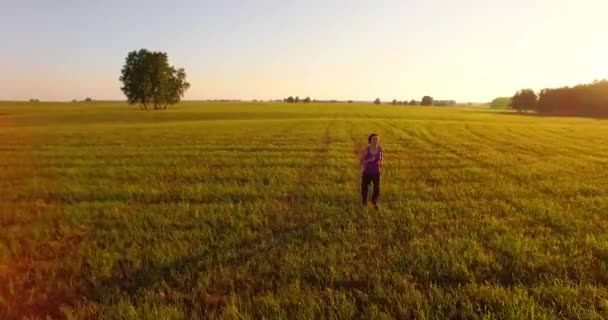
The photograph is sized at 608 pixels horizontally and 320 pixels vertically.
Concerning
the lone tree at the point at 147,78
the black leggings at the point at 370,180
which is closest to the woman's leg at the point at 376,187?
the black leggings at the point at 370,180

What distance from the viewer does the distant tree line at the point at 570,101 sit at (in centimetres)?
11219

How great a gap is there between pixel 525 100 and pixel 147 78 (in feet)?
343

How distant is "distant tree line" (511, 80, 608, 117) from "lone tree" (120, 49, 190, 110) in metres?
92.7

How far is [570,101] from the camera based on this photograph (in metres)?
120

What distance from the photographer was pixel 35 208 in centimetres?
1089

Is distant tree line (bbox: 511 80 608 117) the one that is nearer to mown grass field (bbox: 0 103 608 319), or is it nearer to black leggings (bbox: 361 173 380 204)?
mown grass field (bbox: 0 103 608 319)

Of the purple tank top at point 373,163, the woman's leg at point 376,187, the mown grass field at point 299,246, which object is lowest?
the mown grass field at point 299,246

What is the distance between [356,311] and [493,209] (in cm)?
659

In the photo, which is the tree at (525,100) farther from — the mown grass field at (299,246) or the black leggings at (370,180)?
the black leggings at (370,180)

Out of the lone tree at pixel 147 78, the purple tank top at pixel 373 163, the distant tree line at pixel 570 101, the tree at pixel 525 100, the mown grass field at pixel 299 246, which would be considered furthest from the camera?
the tree at pixel 525 100

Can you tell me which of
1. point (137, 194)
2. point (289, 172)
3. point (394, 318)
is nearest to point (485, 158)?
point (289, 172)

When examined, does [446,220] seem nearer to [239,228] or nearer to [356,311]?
[239,228]

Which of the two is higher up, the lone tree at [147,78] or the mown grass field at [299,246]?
the lone tree at [147,78]

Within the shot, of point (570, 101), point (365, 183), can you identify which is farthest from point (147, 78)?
point (570, 101)
